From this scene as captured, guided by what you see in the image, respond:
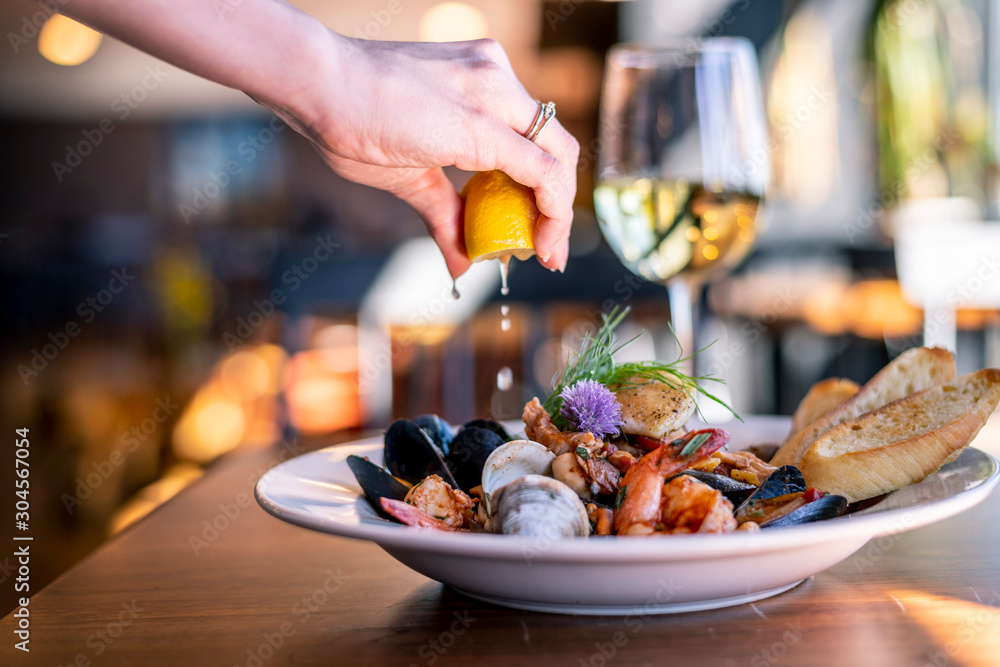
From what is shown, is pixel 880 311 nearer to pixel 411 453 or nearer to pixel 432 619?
pixel 411 453

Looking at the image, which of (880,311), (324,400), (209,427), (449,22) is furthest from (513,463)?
(449,22)

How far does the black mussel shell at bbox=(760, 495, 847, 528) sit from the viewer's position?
2.18 ft

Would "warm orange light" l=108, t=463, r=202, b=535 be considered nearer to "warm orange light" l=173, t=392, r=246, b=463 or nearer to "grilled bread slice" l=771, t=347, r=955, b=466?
"warm orange light" l=173, t=392, r=246, b=463

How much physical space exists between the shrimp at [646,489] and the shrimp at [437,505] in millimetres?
158

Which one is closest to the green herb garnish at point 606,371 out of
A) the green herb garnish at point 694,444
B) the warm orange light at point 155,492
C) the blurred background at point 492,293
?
the green herb garnish at point 694,444

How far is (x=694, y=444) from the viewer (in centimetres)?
75

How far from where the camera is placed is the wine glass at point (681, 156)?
4.26 ft

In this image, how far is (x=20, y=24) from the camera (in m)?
6.78

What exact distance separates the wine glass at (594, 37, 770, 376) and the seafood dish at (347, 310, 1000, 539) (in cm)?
40

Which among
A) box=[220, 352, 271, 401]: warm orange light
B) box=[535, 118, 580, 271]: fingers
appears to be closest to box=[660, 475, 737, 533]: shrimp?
box=[535, 118, 580, 271]: fingers

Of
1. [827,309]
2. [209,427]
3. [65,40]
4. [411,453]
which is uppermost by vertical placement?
[65,40]

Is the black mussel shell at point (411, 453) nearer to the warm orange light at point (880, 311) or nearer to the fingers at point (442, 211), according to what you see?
the fingers at point (442, 211)

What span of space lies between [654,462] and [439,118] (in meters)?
0.41

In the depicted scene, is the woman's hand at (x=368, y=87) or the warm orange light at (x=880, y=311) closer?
the woman's hand at (x=368, y=87)
